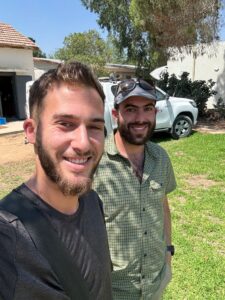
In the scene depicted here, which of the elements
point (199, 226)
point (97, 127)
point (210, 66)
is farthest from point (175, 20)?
point (97, 127)

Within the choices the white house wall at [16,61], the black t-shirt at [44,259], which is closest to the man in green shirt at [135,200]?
the black t-shirt at [44,259]

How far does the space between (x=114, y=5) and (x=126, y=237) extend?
658 inches

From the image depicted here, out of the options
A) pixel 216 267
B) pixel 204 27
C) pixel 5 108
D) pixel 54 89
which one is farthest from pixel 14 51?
pixel 54 89

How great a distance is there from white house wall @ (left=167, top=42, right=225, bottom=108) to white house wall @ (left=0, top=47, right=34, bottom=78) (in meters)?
7.73

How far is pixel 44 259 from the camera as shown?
1014 millimetres

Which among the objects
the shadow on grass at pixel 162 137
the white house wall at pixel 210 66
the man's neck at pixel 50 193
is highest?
the white house wall at pixel 210 66

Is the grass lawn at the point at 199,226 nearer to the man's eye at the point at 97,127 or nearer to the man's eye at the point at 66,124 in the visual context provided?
the man's eye at the point at 97,127

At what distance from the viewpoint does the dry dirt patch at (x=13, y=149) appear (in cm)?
932

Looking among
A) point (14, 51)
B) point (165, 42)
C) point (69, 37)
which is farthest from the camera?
point (69, 37)

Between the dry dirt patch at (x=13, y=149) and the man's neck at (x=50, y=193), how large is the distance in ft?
26.4

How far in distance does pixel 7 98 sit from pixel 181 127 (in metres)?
10.8

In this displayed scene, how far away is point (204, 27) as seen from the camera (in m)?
12.0

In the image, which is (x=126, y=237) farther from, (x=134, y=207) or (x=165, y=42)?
(x=165, y=42)

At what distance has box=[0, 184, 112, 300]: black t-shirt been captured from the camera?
3.10ft
